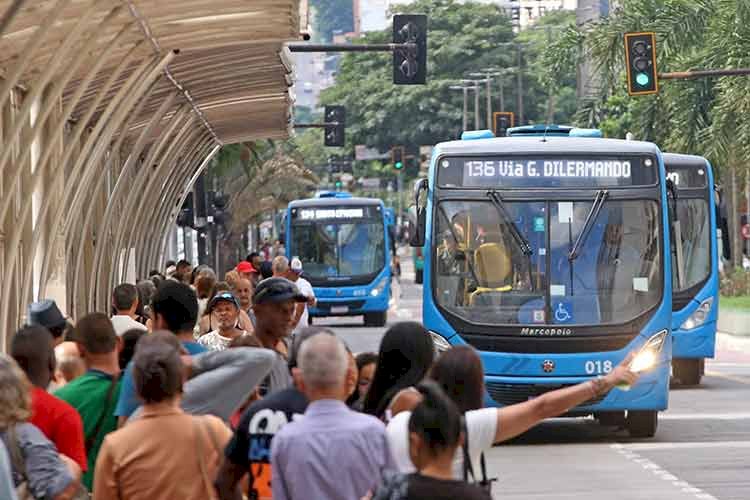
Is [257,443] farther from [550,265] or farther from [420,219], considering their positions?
[420,219]

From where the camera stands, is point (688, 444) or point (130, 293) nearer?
point (130, 293)

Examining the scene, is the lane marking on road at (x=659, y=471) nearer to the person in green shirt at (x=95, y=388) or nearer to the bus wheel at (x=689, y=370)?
the person in green shirt at (x=95, y=388)

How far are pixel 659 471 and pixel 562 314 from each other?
2986 mm

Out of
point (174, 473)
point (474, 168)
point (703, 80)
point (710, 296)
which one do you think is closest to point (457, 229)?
point (474, 168)

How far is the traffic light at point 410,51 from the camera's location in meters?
29.4

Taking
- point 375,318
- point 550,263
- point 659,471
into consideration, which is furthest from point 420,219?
point 375,318

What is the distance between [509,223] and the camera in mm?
18906

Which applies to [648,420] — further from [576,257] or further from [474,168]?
[474,168]

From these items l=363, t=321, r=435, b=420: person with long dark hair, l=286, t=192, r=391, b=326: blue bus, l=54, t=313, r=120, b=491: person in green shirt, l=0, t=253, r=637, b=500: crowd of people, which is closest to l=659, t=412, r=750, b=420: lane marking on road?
l=0, t=253, r=637, b=500: crowd of people

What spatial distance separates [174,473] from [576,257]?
39.0ft

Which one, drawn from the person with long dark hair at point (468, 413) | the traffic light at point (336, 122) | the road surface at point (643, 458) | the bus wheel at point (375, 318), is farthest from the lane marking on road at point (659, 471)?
the bus wheel at point (375, 318)

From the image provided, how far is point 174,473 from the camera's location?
7102 millimetres

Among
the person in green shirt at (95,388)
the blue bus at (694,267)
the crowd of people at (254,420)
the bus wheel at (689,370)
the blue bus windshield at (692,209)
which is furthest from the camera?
the blue bus windshield at (692,209)

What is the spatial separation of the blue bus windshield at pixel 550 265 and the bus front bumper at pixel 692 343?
230 inches
